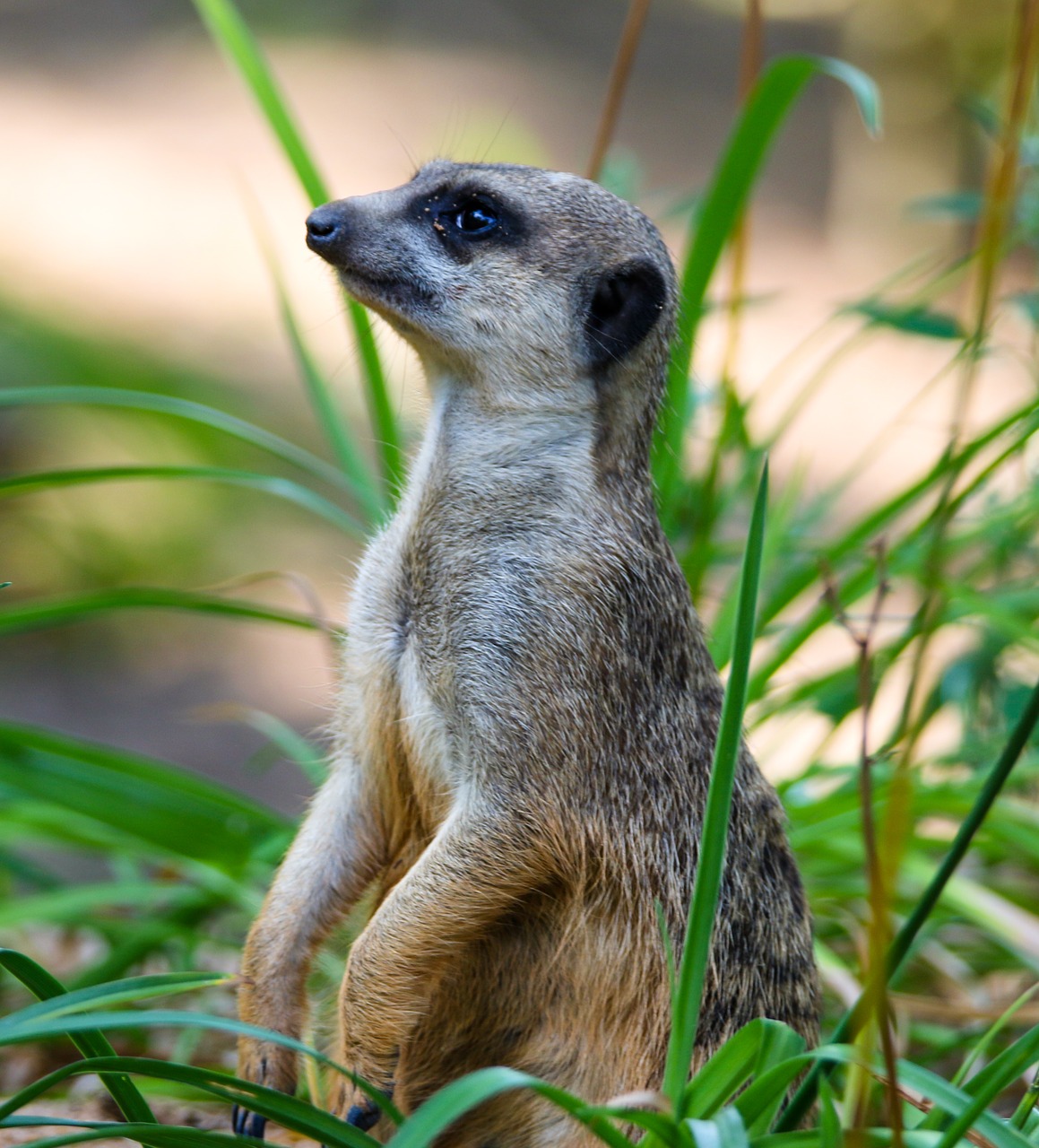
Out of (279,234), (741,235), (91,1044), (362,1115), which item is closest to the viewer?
(91,1044)

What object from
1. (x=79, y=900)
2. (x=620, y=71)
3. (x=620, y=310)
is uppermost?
(x=620, y=71)

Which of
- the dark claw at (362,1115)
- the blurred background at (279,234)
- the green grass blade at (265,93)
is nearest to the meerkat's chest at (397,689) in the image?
the dark claw at (362,1115)

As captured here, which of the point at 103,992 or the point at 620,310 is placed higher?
the point at 620,310

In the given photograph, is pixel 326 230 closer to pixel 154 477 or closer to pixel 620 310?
pixel 620 310

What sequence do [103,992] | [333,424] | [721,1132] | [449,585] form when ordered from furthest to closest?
[333,424] < [449,585] < [103,992] < [721,1132]

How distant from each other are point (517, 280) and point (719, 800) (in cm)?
95

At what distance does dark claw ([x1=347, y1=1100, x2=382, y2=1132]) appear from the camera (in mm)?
1867

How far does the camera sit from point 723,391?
3.23 meters

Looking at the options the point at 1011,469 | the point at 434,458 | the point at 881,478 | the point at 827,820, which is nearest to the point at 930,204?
the point at 827,820

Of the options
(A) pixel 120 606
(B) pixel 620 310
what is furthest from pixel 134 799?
(B) pixel 620 310

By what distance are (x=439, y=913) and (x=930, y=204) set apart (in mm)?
2094

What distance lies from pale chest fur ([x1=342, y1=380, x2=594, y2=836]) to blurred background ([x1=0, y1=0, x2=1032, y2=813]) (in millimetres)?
1002

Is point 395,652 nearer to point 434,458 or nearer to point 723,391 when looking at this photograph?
point 434,458

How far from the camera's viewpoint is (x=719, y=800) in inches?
60.2
